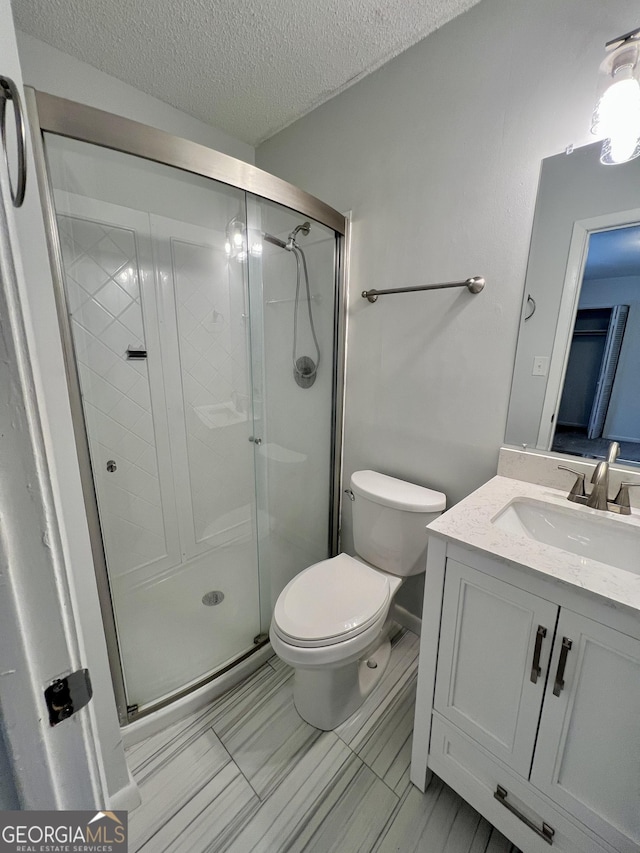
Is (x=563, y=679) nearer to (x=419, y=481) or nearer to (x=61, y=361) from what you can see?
(x=419, y=481)

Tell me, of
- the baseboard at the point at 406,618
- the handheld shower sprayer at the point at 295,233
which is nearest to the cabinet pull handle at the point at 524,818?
the baseboard at the point at 406,618

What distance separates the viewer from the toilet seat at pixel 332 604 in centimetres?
111

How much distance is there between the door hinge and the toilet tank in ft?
3.68

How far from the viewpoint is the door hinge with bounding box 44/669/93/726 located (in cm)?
40

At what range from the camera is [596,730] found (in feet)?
2.39

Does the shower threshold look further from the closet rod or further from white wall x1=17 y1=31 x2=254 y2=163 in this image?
white wall x1=17 y1=31 x2=254 y2=163

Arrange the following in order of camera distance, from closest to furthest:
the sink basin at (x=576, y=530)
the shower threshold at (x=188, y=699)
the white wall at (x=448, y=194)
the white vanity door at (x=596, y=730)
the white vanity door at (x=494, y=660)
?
the white vanity door at (x=596, y=730)
the white vanity door at (x=494, y=660)
the sink basin at (x=576, y=530)
the white wall at (x=448, y=194)
the shower threshold at (x=188, y=699)

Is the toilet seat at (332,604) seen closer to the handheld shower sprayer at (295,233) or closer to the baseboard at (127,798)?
the baseboard at (127,798)

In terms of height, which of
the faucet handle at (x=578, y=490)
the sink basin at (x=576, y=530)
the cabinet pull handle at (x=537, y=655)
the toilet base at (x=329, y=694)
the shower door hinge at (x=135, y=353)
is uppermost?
the shower door hinge at (x=135, y=353)

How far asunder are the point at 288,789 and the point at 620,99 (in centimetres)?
220

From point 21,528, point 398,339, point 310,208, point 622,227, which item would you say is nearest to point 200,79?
point 310,208

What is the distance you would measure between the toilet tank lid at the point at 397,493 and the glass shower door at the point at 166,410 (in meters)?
0.62

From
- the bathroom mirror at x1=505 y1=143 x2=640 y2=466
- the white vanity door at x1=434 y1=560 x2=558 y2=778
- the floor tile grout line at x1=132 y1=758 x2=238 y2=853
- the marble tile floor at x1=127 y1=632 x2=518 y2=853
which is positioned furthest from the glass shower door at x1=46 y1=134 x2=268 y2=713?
the bathroom mirror at x1=505 y1=143 x2=640 y2=466

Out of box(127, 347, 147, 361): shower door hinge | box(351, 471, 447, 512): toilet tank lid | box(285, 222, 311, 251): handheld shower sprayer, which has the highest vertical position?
box(285, 222, 311, 251): handheld shower sprayer
